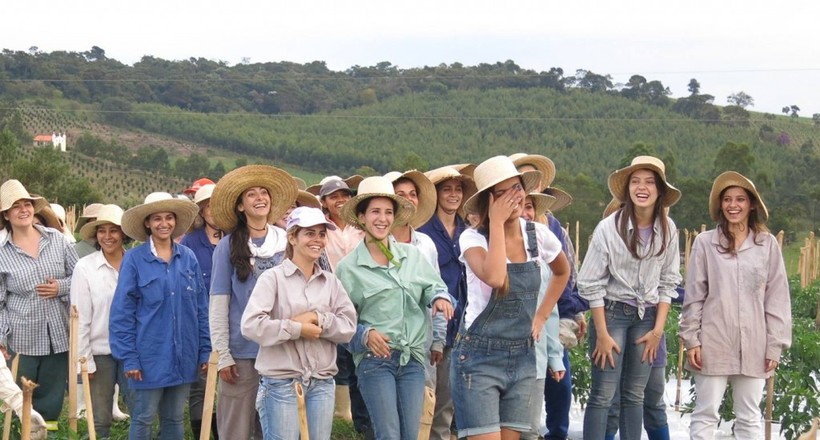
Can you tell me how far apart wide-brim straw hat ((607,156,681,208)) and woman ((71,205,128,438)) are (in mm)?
2897

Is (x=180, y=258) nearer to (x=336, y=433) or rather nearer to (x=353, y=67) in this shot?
(x=336, y=433)

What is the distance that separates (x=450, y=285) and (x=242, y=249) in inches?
56.6

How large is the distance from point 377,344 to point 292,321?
465mm

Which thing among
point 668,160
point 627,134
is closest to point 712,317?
point 668,160

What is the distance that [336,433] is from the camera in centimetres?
720

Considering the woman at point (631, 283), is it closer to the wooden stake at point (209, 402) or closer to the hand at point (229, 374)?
the hand at point (229, 374)

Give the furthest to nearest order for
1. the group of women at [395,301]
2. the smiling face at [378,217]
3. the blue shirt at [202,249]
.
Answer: the blue shirt at [202,249] < the smiling face at [378,217] < the group of women at [395,301]

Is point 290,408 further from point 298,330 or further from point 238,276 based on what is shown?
point 238,276

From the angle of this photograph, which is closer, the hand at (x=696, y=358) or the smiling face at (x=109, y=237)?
the hand at (x=696, y=358)

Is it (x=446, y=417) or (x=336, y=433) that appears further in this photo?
(x=336, y=433)

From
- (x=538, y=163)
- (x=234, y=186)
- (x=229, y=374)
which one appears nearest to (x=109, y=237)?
(x=234, y=186)

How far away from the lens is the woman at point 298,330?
15.8 ft

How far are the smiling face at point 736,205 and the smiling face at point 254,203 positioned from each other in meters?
2.56

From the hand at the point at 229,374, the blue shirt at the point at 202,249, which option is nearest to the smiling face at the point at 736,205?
the hand at the point at 229,374
